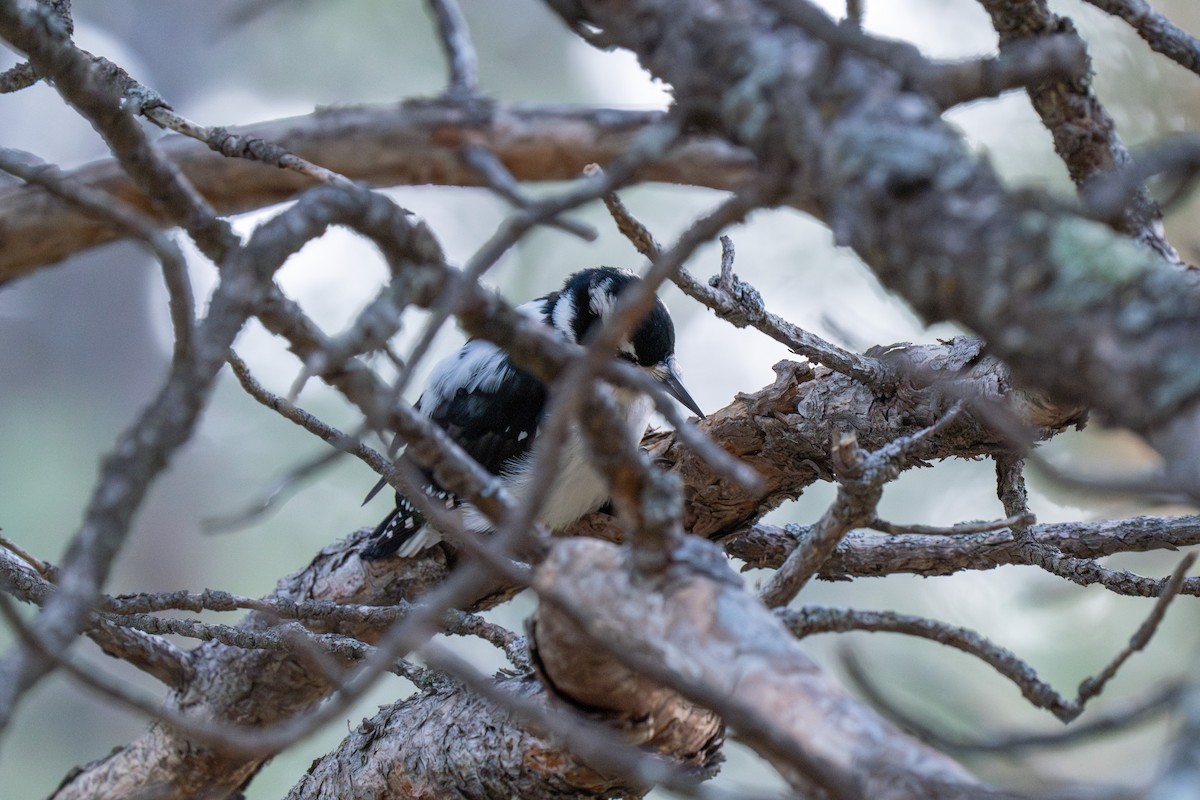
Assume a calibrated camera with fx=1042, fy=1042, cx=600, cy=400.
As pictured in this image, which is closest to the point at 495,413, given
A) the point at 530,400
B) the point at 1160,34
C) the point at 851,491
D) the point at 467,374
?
the point at 530,400

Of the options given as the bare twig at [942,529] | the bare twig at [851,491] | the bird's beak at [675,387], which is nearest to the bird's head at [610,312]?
the bird's beak at [675,387]

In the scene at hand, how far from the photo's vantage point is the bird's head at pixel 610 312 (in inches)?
116

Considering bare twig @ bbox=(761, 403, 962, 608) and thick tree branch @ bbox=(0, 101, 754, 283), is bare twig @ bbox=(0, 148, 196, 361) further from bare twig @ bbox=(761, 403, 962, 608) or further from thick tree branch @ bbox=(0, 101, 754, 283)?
bare twig @ bbox=(761, 403, 962, 608)

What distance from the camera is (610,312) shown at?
294 cm

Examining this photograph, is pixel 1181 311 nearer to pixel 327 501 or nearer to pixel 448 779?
pixel 448 779

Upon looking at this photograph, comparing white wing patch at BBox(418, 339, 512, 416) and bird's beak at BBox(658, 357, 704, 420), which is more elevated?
white wing patch at BBox(418, 339, 512, 416)

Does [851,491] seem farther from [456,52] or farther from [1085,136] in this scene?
[456,52]

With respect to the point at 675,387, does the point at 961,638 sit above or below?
below

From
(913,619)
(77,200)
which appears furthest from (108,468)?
(913,619)

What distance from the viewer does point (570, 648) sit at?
3.47 feet

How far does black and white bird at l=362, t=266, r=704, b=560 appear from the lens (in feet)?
8.66

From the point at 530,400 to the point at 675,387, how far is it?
416 mm

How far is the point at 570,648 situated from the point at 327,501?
6.24 m

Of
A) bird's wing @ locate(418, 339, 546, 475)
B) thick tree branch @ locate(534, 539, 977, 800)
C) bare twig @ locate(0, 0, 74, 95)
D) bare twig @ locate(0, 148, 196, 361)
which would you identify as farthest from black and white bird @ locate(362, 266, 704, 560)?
bare twig @ locate(0, 148, 196, 361)
